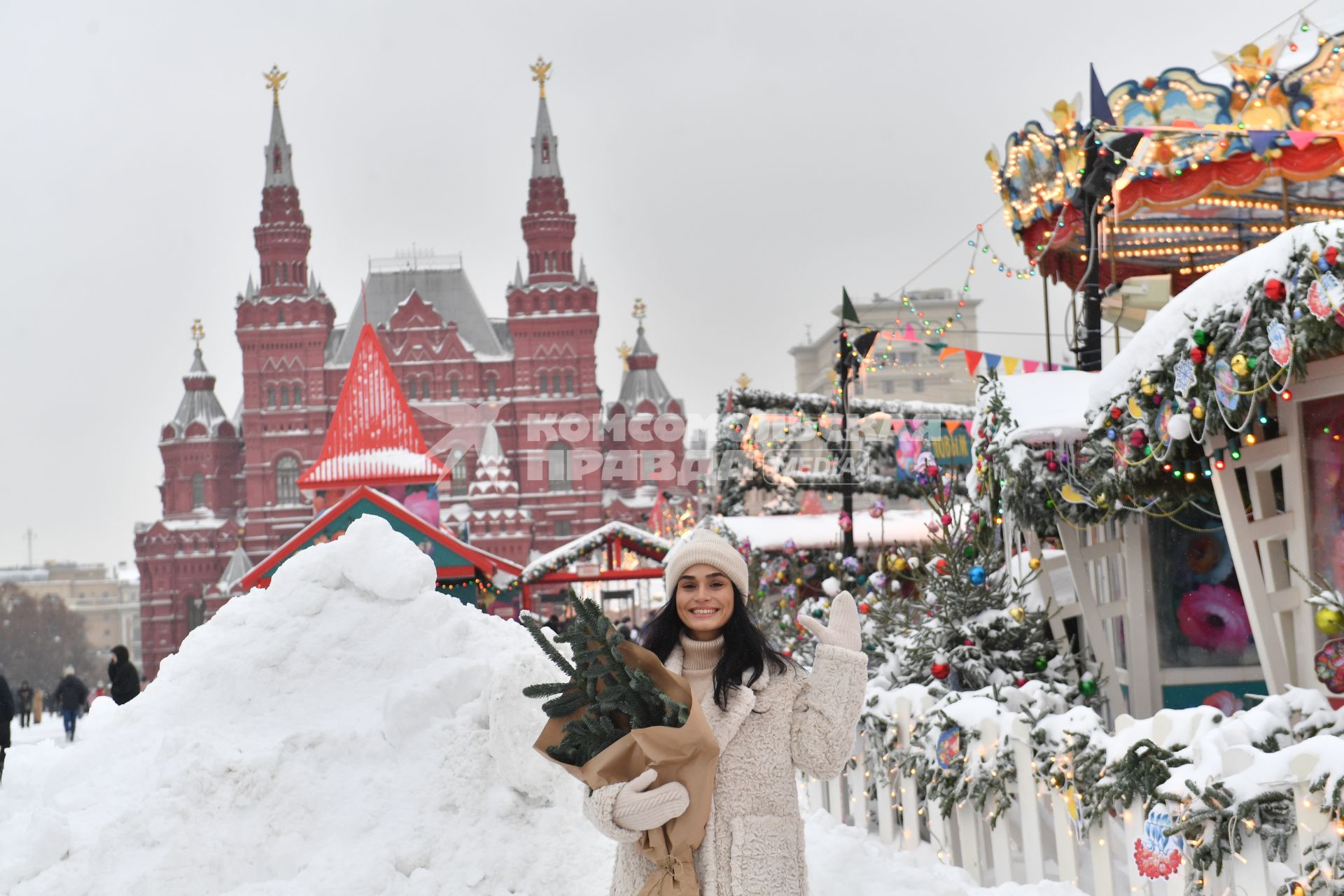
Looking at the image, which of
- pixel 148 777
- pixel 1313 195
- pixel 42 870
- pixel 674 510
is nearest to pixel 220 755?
pixel 148 777

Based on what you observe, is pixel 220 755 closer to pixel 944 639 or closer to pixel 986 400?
pixel 944 639

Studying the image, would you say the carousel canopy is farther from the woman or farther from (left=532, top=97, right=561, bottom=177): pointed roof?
(left=532, top=97, right=561, bottom=177): pointed roof

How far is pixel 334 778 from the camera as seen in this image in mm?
6215

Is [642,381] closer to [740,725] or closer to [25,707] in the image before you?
[25,707]

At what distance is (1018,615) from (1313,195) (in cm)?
627

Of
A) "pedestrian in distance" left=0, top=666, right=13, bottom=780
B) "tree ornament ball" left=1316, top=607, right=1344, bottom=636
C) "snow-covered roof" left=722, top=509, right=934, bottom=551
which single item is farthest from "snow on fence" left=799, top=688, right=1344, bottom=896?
"snow-covered roof" left=722, top=509, right=934, bottom=551

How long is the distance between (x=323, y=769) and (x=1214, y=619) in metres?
4.48

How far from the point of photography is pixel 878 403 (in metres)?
21.2

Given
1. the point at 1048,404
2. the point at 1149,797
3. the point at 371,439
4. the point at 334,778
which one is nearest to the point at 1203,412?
the point at 1149,797

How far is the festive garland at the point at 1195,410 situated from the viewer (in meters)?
4.91

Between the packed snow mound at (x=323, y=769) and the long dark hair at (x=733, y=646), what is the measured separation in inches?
99.7

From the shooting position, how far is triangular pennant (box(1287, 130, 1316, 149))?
8.85 meters

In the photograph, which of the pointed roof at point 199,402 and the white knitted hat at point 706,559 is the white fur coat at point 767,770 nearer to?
the white knitted hat at point 706,559

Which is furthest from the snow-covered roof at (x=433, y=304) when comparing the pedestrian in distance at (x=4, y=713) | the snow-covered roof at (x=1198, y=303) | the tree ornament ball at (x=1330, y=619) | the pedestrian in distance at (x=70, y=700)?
the tree ornament ball at (x=1330, y=619)
